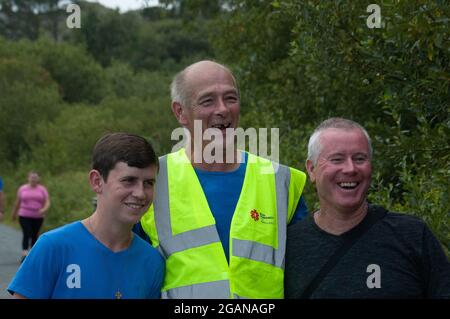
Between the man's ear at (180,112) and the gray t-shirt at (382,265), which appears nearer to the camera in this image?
the gray t-shirt at (382,265)

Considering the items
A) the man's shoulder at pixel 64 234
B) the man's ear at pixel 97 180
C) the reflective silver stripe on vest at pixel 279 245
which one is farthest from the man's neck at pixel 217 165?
the man's shoulder at pixel 64 234

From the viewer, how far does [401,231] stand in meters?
4.43

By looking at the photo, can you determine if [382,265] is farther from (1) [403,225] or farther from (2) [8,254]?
(2) [8,254]

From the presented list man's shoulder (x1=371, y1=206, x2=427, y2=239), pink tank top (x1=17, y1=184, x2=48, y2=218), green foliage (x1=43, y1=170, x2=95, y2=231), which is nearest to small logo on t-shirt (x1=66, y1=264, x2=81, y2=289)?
man's shoulder (x1=371, y1=206, x2=427, y2=239)

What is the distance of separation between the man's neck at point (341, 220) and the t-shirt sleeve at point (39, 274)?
130 cm

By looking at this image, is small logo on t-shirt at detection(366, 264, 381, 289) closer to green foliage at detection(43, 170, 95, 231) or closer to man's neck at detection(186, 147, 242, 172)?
man's neck at detection(186, 147, 242, 172)

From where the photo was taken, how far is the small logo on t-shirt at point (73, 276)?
13.9 ft

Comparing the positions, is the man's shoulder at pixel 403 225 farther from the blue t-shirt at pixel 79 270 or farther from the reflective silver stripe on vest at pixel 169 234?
the blue t-shirt at pixel 79 270

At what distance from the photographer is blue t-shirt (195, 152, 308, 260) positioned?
15.3ft

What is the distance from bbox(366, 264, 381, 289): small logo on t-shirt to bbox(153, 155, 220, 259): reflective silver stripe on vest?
0.74 meters

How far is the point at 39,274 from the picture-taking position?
4.18 metres

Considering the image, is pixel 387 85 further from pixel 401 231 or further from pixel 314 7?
pixel 401 231
